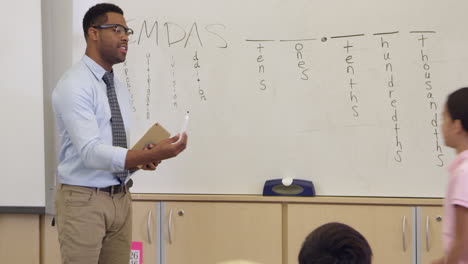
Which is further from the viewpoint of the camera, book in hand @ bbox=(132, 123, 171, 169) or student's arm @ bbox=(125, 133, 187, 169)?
book in hand @ bbox=(132, 123, 171, 169)

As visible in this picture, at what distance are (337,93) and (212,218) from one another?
0.86 metres

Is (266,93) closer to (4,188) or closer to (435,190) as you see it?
(435,190)

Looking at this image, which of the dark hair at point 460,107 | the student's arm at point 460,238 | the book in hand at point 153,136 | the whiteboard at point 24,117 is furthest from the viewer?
the whiteboard at point 24,117

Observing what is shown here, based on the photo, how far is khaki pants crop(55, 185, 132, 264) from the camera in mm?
2174

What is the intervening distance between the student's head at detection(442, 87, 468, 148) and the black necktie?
1190mm

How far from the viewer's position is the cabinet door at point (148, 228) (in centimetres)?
295

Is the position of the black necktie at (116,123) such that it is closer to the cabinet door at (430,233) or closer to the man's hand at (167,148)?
the man's hand at (167,148)

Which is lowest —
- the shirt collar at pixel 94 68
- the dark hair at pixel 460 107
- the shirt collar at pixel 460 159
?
the shirt collar at pixel 460 159

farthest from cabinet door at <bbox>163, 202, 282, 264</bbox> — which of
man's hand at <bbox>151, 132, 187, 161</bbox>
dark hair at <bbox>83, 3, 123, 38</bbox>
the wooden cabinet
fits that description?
dark hair at <bbox>83, 3, 123, 38</bbox>

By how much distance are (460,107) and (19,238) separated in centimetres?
227

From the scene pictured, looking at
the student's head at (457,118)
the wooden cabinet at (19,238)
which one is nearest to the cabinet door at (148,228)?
the wooden cabinet at (19,238)

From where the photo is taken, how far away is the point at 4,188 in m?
2.99

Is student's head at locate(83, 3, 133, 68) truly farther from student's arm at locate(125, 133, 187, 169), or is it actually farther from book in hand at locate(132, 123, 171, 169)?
student's arm at locate(125, 133, 187, 169)

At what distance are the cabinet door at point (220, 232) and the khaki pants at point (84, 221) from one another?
0.66 m
